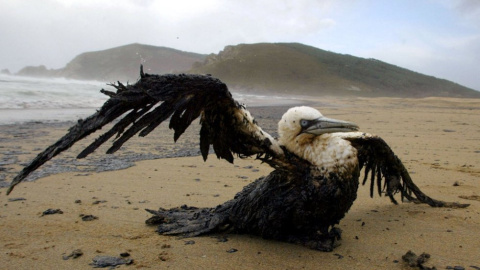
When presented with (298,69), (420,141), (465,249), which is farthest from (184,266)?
(298,69)

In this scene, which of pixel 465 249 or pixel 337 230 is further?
pixel 337 230

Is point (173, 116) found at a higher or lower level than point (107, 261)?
higher

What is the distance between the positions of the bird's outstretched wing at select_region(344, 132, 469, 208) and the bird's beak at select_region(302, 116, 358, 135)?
1.18 feet

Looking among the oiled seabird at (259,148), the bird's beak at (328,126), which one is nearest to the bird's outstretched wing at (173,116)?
the oiled seabird at (259,148)

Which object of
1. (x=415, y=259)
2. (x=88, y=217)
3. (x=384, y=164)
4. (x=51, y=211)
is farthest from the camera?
(x=384, y=164)

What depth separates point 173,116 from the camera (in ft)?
10.9

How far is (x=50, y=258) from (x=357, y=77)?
76.7 metres

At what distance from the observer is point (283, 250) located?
3572mm

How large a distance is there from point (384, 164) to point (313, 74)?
7227cm

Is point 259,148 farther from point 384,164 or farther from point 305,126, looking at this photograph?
Result: point 384,164

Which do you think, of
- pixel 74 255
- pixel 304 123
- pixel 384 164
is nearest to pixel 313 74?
pixel 384 164

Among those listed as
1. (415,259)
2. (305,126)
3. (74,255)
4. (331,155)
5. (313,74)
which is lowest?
(74,255)

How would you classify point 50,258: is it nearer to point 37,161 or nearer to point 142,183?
point 37,161

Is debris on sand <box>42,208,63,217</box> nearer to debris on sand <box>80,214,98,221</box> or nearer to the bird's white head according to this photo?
debris on sand <box>80,214,98,221</box>
